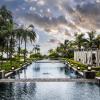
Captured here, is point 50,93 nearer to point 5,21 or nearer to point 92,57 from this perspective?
point 5,21

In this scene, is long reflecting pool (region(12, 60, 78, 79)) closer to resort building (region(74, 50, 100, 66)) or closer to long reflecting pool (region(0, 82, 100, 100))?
resort building (region(74, 50, 100, 66))

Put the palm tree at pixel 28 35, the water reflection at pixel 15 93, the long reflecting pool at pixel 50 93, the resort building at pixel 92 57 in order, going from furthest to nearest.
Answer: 1. the palm tree at pixel 28 35
2. the resort building at pixel 92 57
3. the water reflection at pixel 15 93
4. the long reflecting pool at pixel 50 93

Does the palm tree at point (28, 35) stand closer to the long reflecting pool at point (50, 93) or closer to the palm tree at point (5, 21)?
the palm tree at point (5, 21)

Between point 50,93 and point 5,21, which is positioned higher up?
point 5,21

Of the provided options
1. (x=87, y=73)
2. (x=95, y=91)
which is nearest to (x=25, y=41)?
(x=87, y=73)

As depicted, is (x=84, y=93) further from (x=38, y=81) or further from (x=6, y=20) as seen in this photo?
(x=6, y=20)

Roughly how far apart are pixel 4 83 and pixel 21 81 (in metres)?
1.95

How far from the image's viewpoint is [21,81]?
3466 cm

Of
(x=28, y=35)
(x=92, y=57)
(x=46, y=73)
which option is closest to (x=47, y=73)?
(x=46, y=73)

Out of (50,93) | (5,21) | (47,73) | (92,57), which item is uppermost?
(5,21)

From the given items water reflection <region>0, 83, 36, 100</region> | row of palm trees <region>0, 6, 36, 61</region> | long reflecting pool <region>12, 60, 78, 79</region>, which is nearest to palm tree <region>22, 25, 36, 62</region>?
row of palm trees <region>0, 6, 36, 61</region>

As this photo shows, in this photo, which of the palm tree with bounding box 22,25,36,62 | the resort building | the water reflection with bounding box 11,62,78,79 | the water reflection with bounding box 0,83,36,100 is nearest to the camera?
the water reflection with bounding box 0,83,36,100

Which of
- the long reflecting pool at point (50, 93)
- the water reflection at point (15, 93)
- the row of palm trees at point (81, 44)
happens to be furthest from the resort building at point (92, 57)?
the water reflection at point (15, 93)

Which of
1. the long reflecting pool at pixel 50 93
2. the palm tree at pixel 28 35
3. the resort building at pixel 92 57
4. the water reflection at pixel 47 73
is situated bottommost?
the long reflecting pool at pixel 50 93
